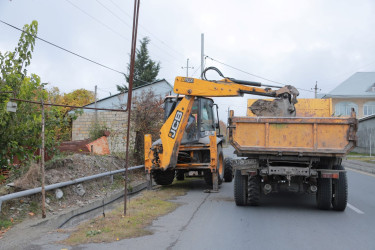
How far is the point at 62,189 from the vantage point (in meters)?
8.88

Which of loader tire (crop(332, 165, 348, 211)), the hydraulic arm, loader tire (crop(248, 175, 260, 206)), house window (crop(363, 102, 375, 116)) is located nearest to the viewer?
loader tire (crop(332, 165, 348, 211))

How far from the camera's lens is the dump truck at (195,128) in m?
10.2

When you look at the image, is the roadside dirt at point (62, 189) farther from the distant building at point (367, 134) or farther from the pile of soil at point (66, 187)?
the distant building at point (367, 134)

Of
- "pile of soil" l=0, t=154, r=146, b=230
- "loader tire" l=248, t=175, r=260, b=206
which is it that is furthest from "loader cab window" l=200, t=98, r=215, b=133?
"loader tire" l=248, t=175, r=260, b=206

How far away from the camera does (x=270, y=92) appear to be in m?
10.0

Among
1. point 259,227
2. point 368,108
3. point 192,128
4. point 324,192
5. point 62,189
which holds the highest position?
point 368,108

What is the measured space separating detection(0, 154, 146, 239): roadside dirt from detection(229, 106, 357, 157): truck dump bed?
3.91 metres

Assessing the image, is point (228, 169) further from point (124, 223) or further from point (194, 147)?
point (124, 223)

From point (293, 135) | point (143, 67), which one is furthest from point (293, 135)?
point (143, 67)

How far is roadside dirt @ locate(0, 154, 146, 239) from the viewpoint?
7.10 m

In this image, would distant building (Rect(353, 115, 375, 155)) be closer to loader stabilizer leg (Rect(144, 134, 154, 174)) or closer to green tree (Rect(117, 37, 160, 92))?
green tree (Rect(117, 37, 160, 92))

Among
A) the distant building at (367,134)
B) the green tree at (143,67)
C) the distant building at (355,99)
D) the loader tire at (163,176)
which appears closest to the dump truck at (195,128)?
the loader tire at (163,176)

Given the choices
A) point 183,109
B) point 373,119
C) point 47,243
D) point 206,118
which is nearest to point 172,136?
point 183,109

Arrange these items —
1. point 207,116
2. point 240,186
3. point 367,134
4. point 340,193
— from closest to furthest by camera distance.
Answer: point 340,193 → point 240,186 → point 207,116 → point 367,134
